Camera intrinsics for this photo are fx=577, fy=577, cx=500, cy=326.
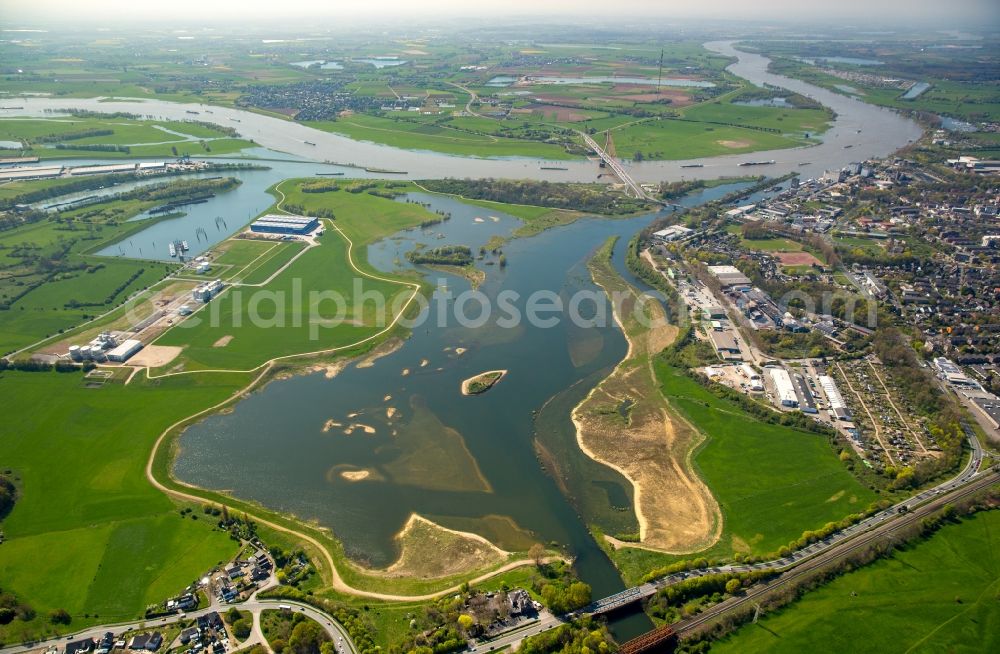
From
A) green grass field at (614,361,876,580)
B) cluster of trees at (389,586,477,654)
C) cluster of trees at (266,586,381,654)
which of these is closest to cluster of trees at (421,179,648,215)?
green grass field at (614,361,876,580)

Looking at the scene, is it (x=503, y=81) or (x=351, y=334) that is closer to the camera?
(x=351, y=334)

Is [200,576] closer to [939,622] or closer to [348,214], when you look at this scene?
[939,622]

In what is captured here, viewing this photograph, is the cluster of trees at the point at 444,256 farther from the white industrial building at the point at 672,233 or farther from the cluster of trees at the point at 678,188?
the cluster of trees at the point at 678,188

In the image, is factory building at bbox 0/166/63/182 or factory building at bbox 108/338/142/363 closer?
factory building at bbox 108/338/142/363

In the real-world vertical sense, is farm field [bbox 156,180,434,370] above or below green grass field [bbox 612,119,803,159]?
below

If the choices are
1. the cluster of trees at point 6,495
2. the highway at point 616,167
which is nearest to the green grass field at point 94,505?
the cluster of trees at point 6,495

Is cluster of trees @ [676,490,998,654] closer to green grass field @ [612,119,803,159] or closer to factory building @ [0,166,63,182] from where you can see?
green grass field @ [612,119,803,159]

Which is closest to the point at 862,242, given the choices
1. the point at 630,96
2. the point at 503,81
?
the point at 630,96
